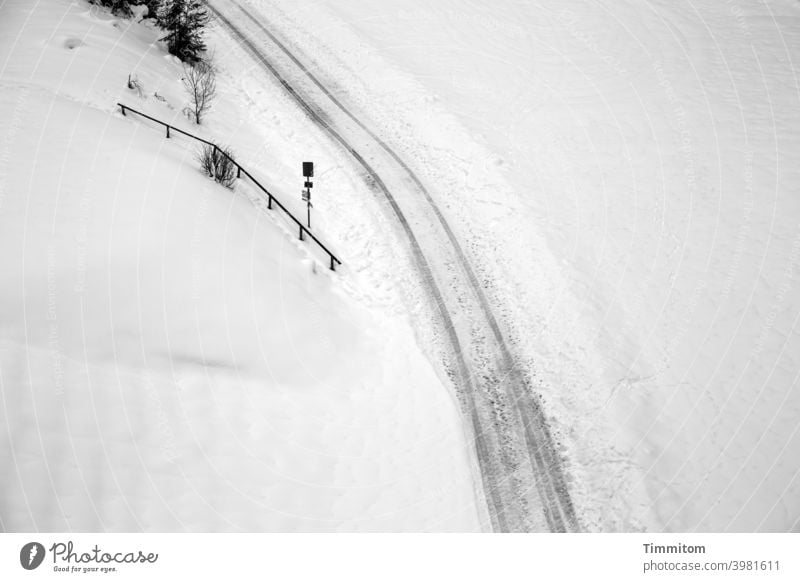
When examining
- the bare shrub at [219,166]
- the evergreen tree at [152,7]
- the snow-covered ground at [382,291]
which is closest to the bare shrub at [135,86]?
the snow-covered ground at [382,291]

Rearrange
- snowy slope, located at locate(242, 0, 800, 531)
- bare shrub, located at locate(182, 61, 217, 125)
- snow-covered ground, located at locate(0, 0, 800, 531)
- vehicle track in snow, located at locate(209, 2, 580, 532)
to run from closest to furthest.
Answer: snow-covered ground, located at locate(0, 0, 800, 531), vehicle track in snow, located at locate(209, 2, 580, 532), snowy slope, located at locate(242, 0, 800, 531), bare shrub, located at locate(182, 61, 217, 125)

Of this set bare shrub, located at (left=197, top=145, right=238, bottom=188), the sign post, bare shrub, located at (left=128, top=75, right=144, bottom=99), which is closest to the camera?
the sign post

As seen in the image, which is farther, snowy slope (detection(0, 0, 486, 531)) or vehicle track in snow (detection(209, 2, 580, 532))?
vehicle track in snow (detection(209, 2, 580, 532))

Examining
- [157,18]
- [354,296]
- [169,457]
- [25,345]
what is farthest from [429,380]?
[157,18]

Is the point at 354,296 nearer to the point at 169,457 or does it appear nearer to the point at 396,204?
the point at 396,204

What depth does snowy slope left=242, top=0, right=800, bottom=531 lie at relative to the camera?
39.1ft

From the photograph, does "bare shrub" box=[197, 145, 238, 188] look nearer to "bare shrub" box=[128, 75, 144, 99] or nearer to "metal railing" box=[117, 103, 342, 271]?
"metal railing" box=[117, 103, 342, 271]

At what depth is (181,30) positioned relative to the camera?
21.4 meters

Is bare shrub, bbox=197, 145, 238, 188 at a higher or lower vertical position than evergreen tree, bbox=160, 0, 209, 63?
lower

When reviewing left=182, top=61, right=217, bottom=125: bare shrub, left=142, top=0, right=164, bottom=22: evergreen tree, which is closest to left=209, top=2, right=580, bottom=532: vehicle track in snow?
left=182, top=61, right=217, bottom=125: bare shrub

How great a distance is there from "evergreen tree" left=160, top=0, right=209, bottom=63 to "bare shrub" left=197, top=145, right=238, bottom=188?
7643mm

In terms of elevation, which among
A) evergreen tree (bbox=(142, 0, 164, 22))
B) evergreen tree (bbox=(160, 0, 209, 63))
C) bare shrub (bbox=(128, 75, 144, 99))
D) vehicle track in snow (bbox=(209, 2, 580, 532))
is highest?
evergreen tree (bbox=(142, 0, 164, 22))

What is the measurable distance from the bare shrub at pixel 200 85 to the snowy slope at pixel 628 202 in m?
4.46
